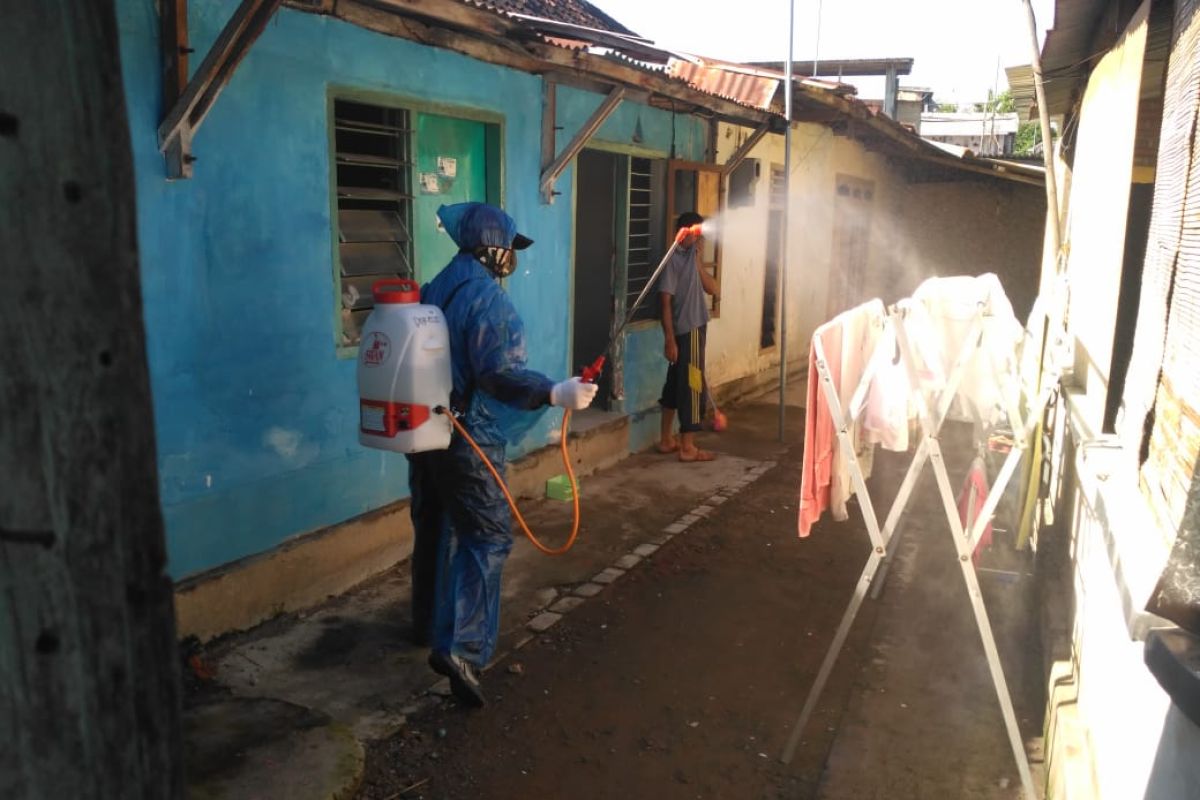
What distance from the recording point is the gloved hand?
3.75m

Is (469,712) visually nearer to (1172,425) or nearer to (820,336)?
(820,336)

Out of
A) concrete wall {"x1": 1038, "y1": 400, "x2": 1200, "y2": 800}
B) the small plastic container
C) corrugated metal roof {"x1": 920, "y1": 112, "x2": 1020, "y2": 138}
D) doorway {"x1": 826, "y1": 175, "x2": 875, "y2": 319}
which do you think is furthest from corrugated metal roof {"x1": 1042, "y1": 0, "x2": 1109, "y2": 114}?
corrugated metal roof {"x1": 920, "y1": 112, "x2": 1020, "y2": 138}

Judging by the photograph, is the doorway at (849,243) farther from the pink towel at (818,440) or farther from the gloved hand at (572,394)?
the gloved hand at (572,394)

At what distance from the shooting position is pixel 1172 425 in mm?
2520

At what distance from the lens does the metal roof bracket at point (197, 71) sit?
385 centimetres

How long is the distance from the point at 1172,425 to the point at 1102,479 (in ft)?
2.70

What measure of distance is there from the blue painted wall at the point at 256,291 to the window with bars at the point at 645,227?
299cm

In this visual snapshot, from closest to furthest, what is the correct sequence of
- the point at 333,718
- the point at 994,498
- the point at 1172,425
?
1. the point at 1172,425
2. the point at 333,718
3. the point at 994,498

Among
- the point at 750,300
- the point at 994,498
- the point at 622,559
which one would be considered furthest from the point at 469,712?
the point at 750,300

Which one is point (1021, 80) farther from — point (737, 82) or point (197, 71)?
point (197, 71)

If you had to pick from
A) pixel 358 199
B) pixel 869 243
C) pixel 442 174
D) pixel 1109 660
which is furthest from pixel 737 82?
pixel 1109 660

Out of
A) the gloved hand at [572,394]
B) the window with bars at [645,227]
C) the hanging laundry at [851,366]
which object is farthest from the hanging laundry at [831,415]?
the window with bars at [645,227]

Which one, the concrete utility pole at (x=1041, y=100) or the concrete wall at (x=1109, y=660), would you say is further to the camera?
the concrete utility pole at (x=1041, y=100)

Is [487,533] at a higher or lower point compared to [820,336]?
lower
